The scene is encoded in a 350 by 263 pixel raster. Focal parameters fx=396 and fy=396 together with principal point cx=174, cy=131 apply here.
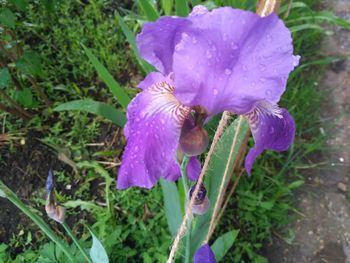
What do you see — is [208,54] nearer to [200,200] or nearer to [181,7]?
[200,200]

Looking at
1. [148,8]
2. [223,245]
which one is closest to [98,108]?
[148,8]

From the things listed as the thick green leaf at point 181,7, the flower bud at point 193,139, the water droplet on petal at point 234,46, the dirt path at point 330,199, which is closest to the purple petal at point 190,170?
the flower bud at point 193,139

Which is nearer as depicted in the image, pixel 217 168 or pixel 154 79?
pixel 154 79

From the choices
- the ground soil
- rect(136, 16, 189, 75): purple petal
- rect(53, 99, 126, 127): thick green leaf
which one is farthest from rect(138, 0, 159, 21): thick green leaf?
the ground soil

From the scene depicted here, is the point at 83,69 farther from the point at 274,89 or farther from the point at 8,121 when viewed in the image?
the point at 274,89

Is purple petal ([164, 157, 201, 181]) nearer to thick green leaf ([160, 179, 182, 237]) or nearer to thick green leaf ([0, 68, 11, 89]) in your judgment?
thick green leaf ([160, 179, 182, 237])
